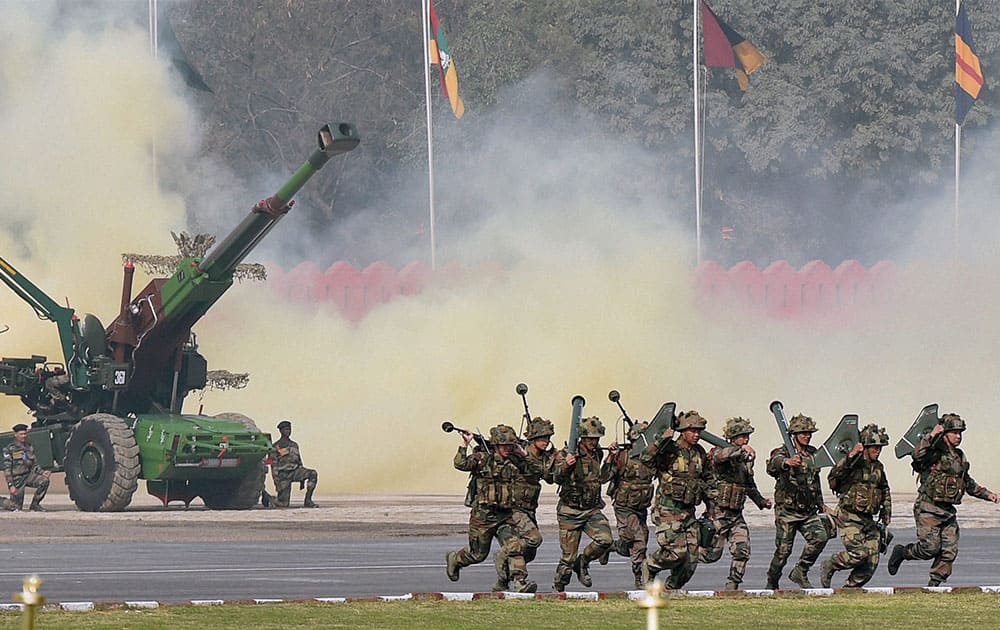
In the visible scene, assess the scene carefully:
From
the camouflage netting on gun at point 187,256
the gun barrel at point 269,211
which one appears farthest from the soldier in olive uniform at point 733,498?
the camouflage netting on gun at point 187,256

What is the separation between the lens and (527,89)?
63.7 meters

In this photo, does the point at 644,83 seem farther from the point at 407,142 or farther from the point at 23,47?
the point at 23,47

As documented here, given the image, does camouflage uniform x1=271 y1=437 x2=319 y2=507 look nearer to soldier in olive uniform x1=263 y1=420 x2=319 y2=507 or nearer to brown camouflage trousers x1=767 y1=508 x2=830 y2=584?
soldier in olive uniform x1=263 y1=420 x2=319 y2=507

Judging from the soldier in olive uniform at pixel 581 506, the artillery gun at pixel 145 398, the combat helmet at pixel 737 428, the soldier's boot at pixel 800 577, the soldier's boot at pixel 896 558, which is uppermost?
the artillery gun at pixel 145 398

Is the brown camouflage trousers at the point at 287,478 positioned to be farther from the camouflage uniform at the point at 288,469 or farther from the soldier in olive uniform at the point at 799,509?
the soldier in olive uniform at the point at 799,509

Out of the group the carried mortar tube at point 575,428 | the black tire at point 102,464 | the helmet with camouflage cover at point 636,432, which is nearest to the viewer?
the carried mortar tube at point 575,428

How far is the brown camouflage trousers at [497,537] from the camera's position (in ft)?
63.8

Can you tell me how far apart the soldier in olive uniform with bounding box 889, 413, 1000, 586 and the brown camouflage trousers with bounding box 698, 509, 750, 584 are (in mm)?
1436

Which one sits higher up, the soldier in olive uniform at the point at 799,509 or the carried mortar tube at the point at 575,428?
the carried mortar tube at the point at 575,428

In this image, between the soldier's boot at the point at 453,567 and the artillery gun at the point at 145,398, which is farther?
the artillery gun at the point at 145,398

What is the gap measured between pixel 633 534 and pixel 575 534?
0.81 m

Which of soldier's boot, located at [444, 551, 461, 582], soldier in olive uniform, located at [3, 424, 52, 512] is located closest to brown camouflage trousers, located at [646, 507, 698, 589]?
soldier's boot, located at [444, 551, 461, 582]

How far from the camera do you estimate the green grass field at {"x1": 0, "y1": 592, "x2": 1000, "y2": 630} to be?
1675 centimetres

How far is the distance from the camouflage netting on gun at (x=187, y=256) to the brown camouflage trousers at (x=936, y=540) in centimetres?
1532
